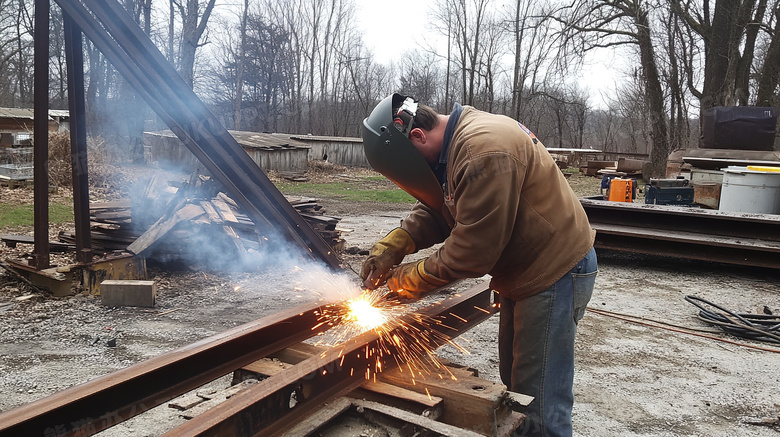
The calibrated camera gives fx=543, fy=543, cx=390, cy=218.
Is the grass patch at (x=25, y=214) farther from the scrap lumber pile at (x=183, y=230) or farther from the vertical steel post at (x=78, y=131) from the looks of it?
the vertical steel post at (x=78, y=131)

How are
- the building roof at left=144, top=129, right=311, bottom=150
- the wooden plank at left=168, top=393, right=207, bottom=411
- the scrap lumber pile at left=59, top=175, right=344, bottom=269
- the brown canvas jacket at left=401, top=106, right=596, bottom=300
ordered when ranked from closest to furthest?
the brown canvas jacket at left=401, top=106, right=596, bottom=300 → the wooden plank at left=168, top=393, right=207, bottom=411 → the scrap lumber pile at left=59, top=175, right=344, bottom=269 → the building roof at left=144, top=129, right=311, bottom=150

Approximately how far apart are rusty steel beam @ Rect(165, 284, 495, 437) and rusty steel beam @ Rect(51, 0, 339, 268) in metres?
2.24

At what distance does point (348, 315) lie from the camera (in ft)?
10.1

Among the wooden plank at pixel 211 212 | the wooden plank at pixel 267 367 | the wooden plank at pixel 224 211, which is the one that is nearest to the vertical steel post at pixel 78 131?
the wooden plank at pixel 211 212

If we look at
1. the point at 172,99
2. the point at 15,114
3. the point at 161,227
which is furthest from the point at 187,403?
the point at 15,114

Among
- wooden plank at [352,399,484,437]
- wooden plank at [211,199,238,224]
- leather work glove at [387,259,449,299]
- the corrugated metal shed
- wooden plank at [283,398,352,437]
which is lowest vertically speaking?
wooden plank at [283,398,352,437]

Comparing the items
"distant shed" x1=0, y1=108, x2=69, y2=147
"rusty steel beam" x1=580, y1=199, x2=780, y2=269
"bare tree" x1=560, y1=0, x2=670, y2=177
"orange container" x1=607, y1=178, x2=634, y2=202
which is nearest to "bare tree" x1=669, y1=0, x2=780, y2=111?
"bare tree" x1=560, y1=0, x2=670, y2=177

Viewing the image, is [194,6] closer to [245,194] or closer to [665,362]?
[245,194]

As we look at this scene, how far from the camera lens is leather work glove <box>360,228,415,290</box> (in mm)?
2840

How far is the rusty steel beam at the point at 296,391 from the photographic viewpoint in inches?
69.4

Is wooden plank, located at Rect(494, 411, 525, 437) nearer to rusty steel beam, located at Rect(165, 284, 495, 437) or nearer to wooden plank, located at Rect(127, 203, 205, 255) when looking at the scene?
rusty steel beam, located at Rect(165, 284, 495, 437)

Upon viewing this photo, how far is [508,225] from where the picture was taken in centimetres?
216

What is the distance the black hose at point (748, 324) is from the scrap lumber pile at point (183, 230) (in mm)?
4730

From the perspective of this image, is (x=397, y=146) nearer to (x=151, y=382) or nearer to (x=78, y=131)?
(x=151, y=382)
